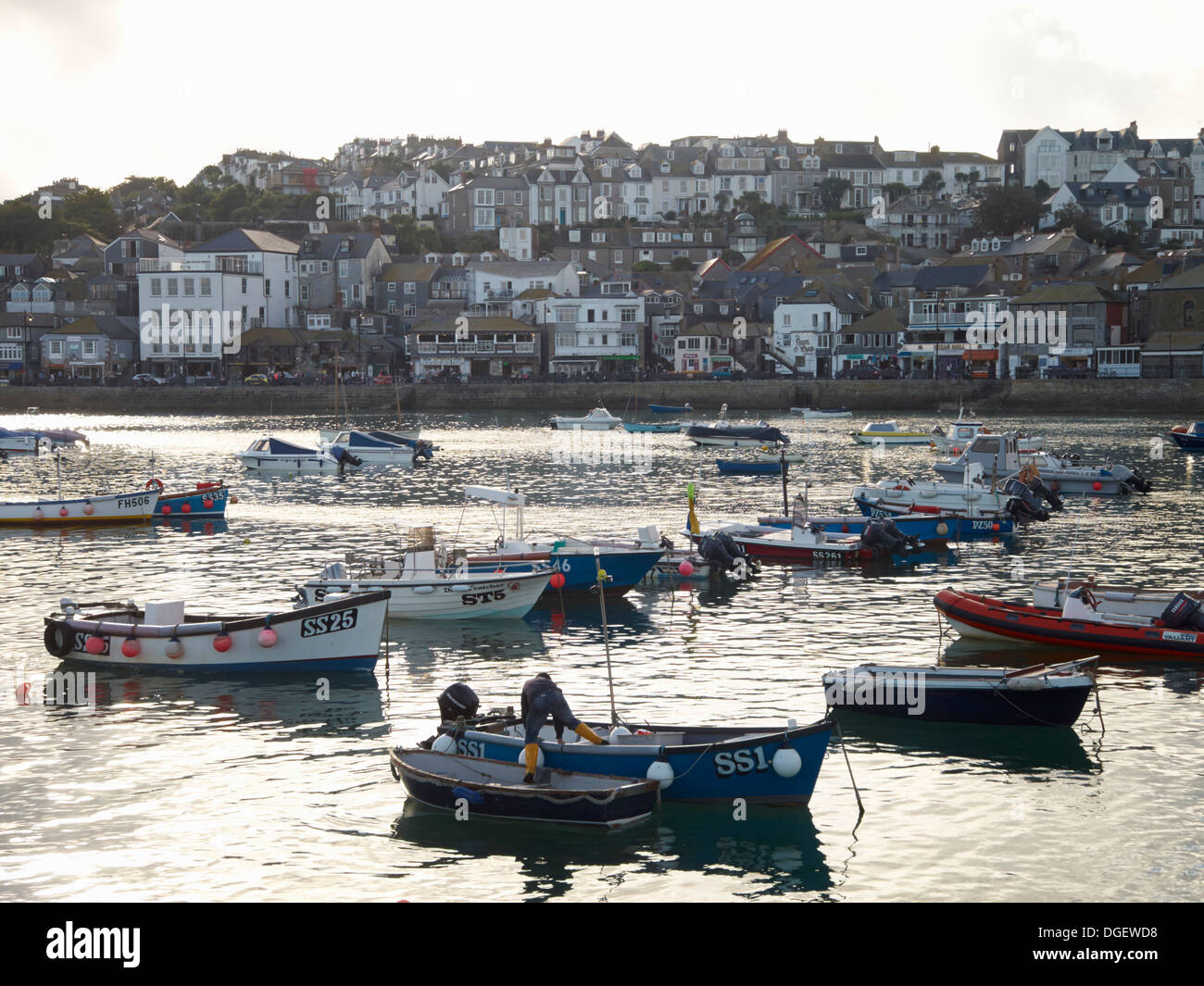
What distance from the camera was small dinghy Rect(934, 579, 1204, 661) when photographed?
84.2ft

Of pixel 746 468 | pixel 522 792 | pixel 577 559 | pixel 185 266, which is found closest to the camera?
pixel 522 792

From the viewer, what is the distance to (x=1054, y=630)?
2620 centimetres

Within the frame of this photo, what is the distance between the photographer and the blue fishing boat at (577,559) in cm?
3199

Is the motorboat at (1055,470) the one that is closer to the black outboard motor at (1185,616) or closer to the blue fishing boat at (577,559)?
A: the blue fishing boat at (577,559)

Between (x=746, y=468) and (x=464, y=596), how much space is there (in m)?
37.2

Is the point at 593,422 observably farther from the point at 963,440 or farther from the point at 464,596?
the point at 464,596

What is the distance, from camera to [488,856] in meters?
17.0

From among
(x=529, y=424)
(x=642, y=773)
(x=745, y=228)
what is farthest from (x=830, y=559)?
(x=745, y=228)

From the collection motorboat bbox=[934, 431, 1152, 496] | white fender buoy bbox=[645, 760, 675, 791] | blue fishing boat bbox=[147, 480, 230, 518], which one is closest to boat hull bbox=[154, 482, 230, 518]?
blue fishing boat bbox=[147, 480, 230, 518]

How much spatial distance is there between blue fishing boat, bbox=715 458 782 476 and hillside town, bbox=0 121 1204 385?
154 feet

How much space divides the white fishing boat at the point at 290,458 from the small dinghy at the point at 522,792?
51553 millimetres

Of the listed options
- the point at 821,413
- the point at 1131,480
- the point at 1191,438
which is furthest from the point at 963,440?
the point at 821,413

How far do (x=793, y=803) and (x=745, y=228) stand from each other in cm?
15046
